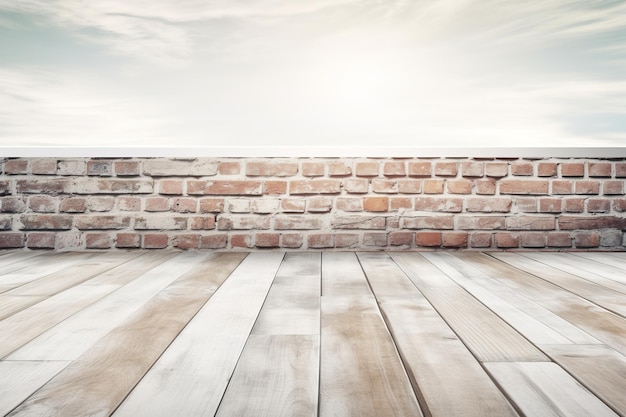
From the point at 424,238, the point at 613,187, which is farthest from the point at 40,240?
the point at 613,187

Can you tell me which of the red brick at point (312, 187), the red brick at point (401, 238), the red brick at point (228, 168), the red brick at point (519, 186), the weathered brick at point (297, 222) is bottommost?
the red brick at point (401, 238)

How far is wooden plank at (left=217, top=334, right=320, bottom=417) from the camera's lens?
0.66m

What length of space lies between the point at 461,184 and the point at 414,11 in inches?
32.3

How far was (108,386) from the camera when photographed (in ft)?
2.40

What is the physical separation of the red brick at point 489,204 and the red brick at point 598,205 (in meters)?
0.37

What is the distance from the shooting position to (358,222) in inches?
79.3

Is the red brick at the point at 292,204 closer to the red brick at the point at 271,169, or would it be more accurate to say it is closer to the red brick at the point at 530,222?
the red brick at the point at 271,169

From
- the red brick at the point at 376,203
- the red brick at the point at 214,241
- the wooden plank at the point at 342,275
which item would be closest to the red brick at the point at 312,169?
the red brick at the point at 376,203

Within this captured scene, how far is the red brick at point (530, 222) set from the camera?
203cm

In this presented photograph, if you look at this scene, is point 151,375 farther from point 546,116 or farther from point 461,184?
point 546,116

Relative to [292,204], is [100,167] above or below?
above

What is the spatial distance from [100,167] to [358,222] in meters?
1.20

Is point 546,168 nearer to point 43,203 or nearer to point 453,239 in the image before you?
point 453,239

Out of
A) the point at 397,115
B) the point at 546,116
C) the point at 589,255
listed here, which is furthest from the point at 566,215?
the point at 397,115
